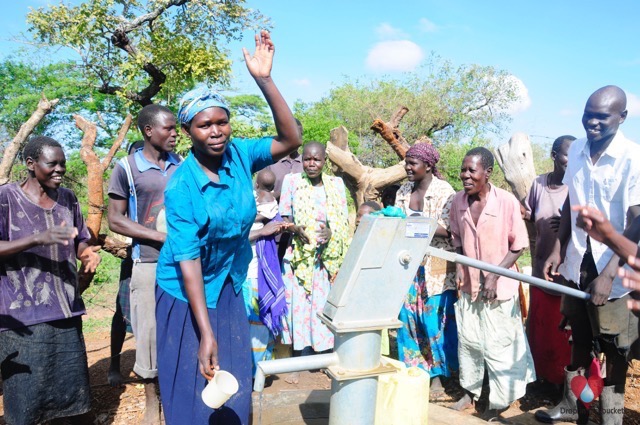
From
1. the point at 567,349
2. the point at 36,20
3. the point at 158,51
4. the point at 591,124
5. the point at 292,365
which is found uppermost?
the point at 36,20

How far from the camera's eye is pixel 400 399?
1.96 m

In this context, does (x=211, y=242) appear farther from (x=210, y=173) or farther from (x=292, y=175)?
(x=292, y=175)

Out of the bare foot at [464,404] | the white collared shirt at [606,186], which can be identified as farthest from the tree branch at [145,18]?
the white collared shirt at [606,186]

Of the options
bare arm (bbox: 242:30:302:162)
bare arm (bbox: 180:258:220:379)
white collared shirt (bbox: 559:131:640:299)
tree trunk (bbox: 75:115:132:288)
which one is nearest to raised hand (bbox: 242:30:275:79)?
bare arm (bbox: 242:30:302:162)

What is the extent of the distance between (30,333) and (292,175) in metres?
2.10

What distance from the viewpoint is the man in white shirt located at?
237cm

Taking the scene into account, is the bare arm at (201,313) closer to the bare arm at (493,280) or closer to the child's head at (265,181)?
the bare arm at (493,280)

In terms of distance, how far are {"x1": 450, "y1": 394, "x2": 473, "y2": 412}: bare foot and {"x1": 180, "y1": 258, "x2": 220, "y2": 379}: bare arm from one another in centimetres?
224

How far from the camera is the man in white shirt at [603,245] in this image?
7.77 ft

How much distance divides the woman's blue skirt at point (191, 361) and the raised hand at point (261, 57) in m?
0.84

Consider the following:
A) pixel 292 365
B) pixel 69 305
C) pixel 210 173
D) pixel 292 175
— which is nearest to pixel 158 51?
pixel 292 175

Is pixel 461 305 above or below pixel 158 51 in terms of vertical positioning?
below

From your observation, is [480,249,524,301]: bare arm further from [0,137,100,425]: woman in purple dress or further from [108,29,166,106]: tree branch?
[108,29,166,106]: tree branch

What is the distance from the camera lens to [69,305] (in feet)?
8.79
